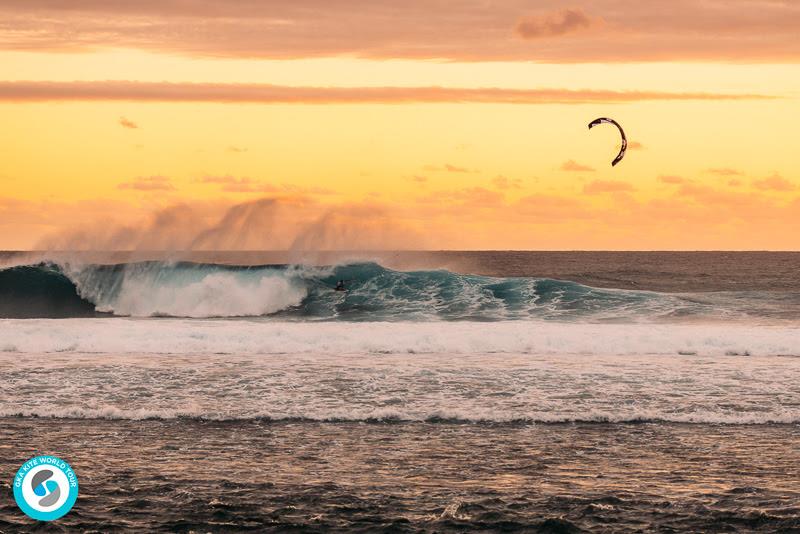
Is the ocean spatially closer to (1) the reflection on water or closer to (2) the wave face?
(1) the reflection on water

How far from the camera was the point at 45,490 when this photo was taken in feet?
29.2

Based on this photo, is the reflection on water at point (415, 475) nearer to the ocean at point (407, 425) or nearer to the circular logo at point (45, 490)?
the ocean at point (407, 425)

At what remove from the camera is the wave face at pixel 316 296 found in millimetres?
32250

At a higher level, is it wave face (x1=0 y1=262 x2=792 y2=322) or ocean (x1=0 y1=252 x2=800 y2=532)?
wave face (x1=0 y1=262 x2=792 y2=322)

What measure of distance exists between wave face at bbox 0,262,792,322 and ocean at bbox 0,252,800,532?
515cm

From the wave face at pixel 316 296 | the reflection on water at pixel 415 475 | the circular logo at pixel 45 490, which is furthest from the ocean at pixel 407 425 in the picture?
the wave face at pixel 316 296

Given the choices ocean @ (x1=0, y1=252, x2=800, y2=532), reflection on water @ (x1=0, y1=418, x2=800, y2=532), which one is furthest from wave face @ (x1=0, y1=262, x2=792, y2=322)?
reflection on water @ (x1=0, y1=418, x2=800, y2=532)

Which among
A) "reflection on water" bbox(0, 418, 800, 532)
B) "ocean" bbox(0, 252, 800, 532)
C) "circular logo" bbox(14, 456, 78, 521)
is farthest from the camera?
"ocean" bbox(0, 252, 800, 532)

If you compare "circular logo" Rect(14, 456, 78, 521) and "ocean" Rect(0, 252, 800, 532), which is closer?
"circular logo" Rect(14, 456, 78, 521)

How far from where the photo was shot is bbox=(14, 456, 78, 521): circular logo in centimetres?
855

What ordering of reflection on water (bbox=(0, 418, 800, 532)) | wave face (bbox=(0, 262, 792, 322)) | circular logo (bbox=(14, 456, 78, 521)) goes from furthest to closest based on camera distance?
wave face (bbox=(0, 262, 792, 322)) → circular logo (bbox=(14, 456, 78, 521)) → reflection on water (bbox=(0, 418, 800, 532))

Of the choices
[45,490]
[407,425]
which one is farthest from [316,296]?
[45,490]

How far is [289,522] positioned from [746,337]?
17.4 m

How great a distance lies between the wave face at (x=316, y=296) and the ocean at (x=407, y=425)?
16.9 ft
